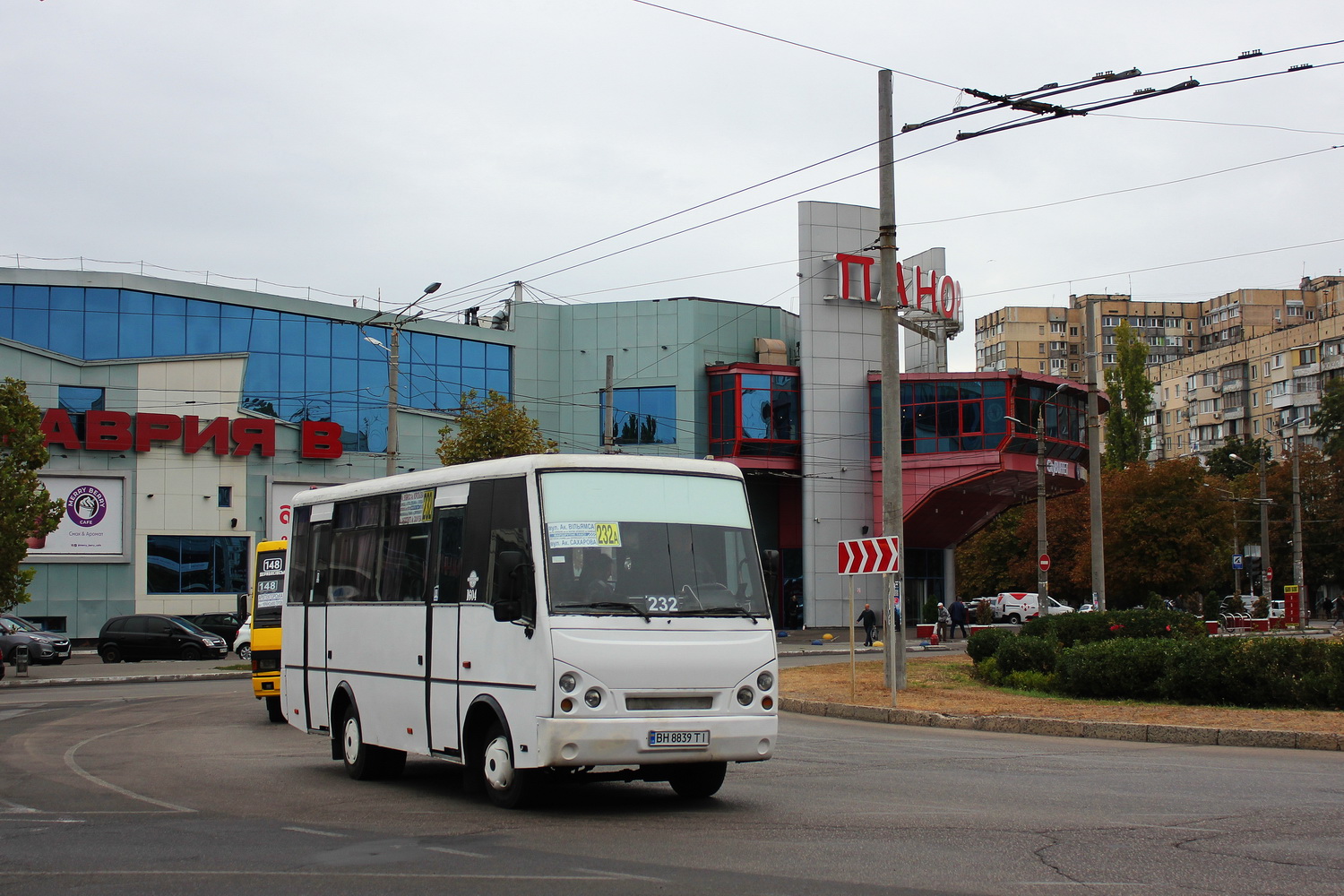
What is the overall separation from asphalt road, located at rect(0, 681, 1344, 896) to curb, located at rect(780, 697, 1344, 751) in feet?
1.76

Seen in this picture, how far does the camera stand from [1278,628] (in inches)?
2003

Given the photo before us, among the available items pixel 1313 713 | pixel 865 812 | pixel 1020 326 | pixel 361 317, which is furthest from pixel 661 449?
pixel 1020 326

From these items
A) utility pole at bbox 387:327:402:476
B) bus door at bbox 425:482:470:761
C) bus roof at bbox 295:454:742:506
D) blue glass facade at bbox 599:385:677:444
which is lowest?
bus door at bbox 425:482:470:761

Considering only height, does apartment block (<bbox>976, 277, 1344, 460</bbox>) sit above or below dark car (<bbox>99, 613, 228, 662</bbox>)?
above

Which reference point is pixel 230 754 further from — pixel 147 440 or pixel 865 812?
pixel 147 440

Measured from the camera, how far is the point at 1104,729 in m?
16.3

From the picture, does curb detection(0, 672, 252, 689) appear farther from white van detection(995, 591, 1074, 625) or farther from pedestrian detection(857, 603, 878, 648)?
white van detection(995, 591, 1074, 625)

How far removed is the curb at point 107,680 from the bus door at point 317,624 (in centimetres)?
1960

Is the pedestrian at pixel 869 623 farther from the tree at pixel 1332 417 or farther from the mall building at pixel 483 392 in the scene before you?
the tree at pixel 1332 417

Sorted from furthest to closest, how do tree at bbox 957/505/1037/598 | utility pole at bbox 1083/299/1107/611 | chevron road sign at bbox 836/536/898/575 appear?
1. tree at bbox 957/505/1037/598
2. utility pole at bbox 1083/299/1107/611
3. chevron road sign at bbox 836/536/898/575

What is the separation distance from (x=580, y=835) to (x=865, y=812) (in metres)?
2.23

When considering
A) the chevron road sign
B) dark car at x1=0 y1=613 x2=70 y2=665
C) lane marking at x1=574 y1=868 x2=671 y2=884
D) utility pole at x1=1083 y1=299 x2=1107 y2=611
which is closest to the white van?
utility pole at x1=1083 y1=299 x2=1107 y2=611

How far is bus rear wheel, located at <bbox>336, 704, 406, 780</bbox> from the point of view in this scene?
12.6 meters

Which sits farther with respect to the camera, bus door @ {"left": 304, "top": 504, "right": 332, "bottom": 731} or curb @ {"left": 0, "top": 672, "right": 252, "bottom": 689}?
curb @ {"left": 0, "top": 672, "right": 252, "bottom": 689}
